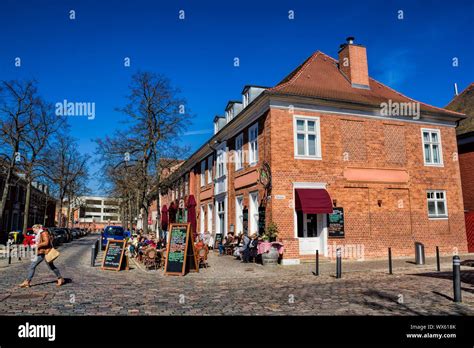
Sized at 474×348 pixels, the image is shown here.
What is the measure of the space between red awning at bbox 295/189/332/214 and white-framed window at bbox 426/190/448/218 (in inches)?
257

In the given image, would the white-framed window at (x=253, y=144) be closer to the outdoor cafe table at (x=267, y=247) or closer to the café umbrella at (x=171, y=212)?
the outdoor cafe table at (x=267, y=247)

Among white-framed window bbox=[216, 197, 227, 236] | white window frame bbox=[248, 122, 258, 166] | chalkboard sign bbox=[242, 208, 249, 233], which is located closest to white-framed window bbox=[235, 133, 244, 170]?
white window frame bbox=[248, 122, 258, 166]

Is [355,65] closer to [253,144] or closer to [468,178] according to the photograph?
[253,144]

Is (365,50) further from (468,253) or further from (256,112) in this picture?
(468,253)

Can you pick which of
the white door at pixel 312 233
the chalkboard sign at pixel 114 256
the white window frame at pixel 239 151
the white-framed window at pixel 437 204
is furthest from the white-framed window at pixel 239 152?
the white-framed window at pixel 437 204

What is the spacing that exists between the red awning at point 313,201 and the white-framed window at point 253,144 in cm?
346

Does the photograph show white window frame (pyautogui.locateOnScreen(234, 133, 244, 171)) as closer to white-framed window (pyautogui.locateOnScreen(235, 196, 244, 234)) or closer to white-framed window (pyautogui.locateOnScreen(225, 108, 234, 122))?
white-framed window (pyautogui.locateOnScreen(235, 196, 244, 234))

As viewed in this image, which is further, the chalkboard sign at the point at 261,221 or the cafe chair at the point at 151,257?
the chalkboard sign at the point at 261,221

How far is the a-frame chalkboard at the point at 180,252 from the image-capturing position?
528 inches

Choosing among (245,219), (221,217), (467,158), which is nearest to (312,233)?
(245,219)

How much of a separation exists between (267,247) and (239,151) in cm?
778

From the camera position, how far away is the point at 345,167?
18.0m

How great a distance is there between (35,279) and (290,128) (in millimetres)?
11970

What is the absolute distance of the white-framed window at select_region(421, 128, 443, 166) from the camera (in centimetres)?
2020
